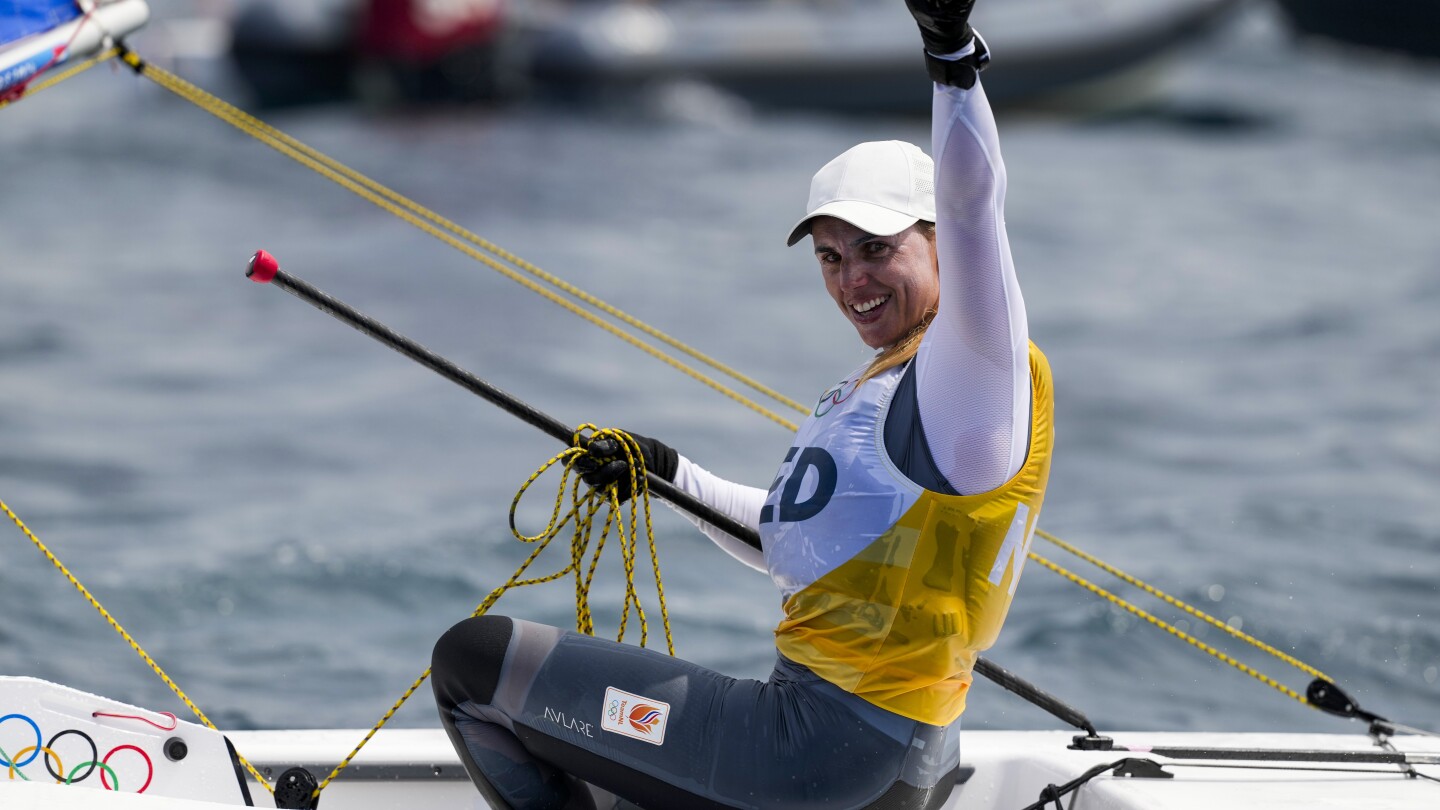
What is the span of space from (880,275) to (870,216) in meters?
0.08

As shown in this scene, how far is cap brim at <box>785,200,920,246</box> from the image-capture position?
76.5 inches

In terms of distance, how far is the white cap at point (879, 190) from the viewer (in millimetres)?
1954

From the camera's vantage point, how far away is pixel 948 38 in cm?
169

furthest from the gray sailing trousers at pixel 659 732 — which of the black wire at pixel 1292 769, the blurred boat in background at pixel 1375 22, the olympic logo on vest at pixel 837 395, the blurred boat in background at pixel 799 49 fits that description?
the blurred boat in background at pixel 1375 22

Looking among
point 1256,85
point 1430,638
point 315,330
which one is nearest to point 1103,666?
point 1430,638

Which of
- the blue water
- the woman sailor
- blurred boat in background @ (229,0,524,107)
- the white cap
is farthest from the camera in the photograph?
blurred boat in background @ (229,0,524,107)

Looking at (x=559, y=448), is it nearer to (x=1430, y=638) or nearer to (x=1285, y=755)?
(x=1430, y=638)

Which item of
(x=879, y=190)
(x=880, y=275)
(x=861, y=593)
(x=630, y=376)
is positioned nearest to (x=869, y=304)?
(x=880, y=275)

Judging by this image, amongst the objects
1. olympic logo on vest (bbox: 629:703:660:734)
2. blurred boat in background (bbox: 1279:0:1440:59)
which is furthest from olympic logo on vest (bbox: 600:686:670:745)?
blurred boat in background (bbox: 1279:0:1440:59)

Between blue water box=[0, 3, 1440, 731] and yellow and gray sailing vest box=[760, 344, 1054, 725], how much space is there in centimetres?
284

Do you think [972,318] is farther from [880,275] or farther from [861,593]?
[861,593]

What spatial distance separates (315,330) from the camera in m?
9.77

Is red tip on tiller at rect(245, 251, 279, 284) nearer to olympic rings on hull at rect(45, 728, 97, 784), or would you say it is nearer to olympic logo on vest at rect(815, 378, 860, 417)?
olympic rings on hull at rect(45, 728, 97, 784)

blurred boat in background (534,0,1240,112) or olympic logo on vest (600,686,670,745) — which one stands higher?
blurred boat in background (534,0,1240,112)
